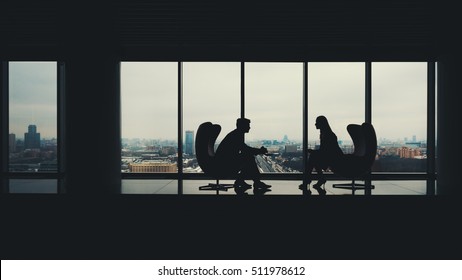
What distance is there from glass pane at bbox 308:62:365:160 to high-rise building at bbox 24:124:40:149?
5.84 metres

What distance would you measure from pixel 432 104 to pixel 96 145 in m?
6.74

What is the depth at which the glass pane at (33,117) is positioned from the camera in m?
7.05

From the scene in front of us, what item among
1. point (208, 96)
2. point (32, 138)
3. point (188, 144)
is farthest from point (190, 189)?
point (32, 138)

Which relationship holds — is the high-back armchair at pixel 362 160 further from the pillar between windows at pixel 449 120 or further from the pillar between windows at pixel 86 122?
the pillar between windows at pixel 86 122

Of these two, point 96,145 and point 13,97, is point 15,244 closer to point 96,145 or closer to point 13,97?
point 96,145

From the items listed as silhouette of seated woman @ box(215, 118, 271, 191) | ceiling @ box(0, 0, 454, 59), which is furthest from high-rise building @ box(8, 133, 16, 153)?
silhouette of seated woman @ box(215, 118, 271, 191)

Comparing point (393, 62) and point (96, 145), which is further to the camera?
point (393, 62)

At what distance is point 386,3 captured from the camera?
19.1 ft

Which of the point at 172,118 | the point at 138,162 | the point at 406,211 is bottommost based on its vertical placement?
the point at 406,211

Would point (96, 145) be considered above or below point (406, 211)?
above

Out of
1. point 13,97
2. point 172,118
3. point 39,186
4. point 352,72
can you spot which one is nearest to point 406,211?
point 352,72

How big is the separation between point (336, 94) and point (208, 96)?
2681mm

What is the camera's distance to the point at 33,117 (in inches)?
278

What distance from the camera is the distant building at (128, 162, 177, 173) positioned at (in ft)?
23.0
